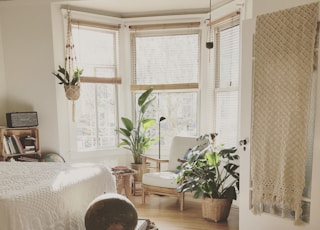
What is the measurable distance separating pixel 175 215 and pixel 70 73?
2385mm

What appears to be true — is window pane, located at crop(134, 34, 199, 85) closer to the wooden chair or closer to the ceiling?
the ceiling

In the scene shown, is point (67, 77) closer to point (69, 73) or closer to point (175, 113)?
point (69, 73)

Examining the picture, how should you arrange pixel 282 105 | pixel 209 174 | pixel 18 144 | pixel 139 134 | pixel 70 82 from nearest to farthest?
pixel 282 105, pixel 209 174, pixel 18 144, pixel 70 82, pixel 139 134

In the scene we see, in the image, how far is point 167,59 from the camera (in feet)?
12.7

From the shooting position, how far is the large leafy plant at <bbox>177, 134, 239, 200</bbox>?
2.75 metres

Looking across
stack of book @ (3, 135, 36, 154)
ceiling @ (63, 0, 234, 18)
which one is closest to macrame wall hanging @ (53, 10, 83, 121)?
ceiling @ (63, 0, 234, 18)

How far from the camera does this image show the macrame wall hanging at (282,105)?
6.63ft

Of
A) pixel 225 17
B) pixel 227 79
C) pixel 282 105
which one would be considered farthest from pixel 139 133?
pixel 282 105

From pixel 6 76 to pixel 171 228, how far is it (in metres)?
2.95

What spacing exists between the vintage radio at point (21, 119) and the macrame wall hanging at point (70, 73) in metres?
0.51

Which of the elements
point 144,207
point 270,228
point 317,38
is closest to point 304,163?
point 270,228

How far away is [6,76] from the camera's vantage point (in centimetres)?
346

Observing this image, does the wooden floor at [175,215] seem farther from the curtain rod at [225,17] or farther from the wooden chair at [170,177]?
the curtain rod at [225,17]

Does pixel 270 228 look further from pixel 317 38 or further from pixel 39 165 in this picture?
pixel 39 165
